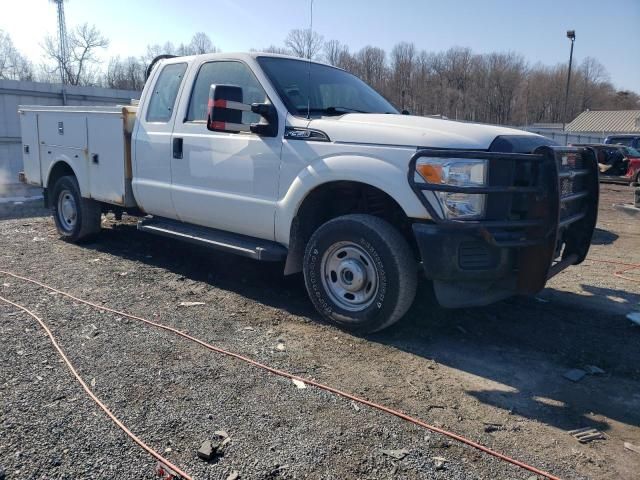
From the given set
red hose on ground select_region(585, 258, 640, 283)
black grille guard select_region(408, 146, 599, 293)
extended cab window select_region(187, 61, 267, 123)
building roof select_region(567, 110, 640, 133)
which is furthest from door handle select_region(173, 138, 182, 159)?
building roof select_region(567, 110, 640, 133)

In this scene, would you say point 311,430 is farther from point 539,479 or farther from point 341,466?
point 539,479

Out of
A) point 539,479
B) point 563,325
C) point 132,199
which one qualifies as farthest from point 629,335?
point 132,199

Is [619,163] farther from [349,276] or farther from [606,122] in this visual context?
[606,122]

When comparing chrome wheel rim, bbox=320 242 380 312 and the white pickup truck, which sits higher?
the white pickup truck

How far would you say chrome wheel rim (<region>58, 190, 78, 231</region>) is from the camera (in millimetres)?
7135

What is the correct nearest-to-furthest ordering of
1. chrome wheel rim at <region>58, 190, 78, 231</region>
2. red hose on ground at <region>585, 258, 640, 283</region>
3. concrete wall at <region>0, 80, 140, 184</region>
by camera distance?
1. red hose on ground at <region>585, 258, 640, 283</region>
2. chrome wheel rim at <region>58, 190, 78, 231</region>
3. concrete wall at <region>0, 80, 140, 184</region>

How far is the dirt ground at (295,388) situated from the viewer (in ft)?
8.79

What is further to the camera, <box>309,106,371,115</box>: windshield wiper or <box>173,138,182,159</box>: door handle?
<box>173,138,182,159</box>: door handle

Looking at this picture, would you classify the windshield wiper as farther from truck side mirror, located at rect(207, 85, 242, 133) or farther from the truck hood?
truck side mirror, located at rect(207, 85, 242, 133)

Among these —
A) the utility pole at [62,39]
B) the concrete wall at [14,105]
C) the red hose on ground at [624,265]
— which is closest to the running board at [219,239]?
the red hose on ground at [624,265]

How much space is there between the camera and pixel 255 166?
15.6ft

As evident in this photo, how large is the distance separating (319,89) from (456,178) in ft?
6.62

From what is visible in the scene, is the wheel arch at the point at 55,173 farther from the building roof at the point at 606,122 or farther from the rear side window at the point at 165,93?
the building roof at the point at 606,122

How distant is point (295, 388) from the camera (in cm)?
339
